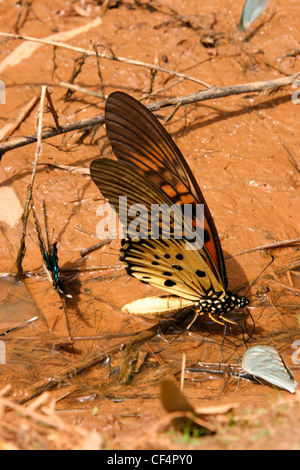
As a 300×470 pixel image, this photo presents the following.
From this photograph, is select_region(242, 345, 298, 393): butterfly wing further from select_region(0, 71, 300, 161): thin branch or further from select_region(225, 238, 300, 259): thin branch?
select_region(0, 71, 300, 161): thin branch

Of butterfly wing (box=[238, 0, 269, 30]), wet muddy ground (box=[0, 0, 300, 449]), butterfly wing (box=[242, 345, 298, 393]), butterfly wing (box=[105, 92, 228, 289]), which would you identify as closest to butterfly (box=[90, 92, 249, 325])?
butterfly wing (box=[105, 92, 228, 289])

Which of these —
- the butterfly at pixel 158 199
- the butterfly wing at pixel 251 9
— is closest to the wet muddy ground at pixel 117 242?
the butterfly at pixel 158 199

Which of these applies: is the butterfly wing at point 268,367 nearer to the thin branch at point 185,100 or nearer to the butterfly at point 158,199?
the butterfly at point 158,199

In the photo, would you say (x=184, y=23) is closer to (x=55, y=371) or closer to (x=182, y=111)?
(x=182, y=111)

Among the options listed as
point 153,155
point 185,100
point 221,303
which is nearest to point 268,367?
point 221,303

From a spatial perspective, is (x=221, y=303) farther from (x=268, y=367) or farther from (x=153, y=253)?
(x=268, y=367)
